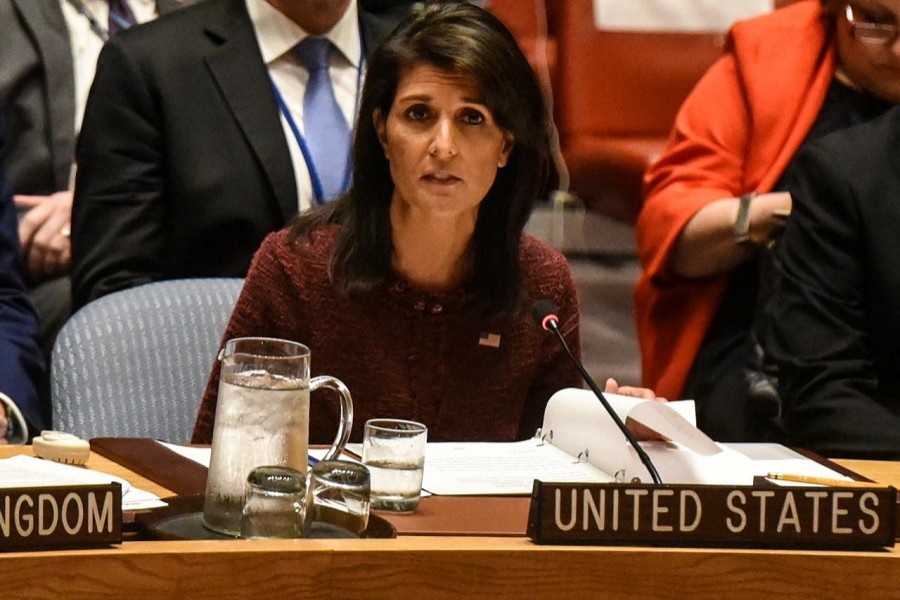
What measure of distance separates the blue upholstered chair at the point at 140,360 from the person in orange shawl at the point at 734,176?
37.5 inches

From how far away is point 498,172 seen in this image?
221 cm

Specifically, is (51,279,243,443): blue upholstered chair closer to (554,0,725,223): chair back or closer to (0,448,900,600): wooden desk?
(0,448,900,600): wooden desk

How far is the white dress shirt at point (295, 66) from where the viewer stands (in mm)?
2756

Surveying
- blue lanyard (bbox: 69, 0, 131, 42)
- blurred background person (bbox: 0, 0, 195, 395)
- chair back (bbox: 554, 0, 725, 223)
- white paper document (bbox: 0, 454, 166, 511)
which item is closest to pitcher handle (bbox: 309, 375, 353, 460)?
white paper document (bbox: 0, 454, 166, 511)

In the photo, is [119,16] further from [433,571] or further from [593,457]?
[433,571]

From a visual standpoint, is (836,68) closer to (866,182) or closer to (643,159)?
(866,182)

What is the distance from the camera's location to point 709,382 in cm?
276

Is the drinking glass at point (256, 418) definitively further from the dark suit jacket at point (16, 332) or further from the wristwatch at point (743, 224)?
the wristwatch at point (743, 224)

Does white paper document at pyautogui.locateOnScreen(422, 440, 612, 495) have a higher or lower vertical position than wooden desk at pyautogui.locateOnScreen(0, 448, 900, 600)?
lower

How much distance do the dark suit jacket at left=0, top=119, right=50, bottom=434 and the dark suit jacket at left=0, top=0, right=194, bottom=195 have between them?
1.33 feet

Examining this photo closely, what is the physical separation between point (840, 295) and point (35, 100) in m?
1.55

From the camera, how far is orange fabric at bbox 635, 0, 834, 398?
2.84 meters

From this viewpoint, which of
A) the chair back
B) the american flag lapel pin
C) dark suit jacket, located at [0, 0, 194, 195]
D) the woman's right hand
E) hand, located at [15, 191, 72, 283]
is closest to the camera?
the american flag lapel pin

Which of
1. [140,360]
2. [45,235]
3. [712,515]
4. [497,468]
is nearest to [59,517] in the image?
[712,515]
